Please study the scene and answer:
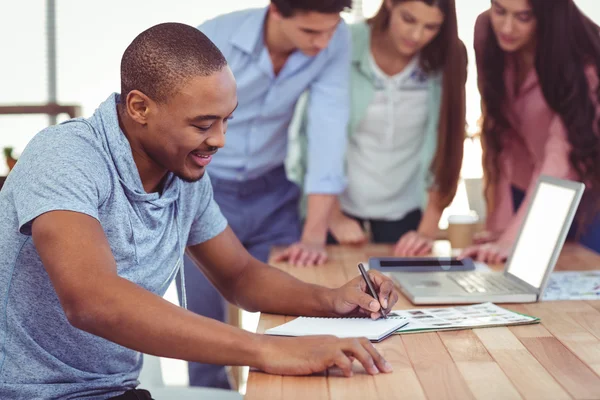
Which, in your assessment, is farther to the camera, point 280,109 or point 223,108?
point 280,109

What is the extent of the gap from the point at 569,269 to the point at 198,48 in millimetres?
1181

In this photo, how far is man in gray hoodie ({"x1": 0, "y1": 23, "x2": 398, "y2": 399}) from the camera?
1.22 meters

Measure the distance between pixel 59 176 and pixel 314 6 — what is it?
3.35 feet

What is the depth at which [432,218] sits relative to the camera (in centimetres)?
245

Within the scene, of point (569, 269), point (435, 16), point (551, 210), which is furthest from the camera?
point (435, 16)

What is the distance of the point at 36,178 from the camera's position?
4.28 ft

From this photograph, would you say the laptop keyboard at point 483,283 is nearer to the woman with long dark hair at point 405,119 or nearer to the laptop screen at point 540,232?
the laptop screen at point 540,232

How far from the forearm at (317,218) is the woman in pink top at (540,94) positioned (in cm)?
42

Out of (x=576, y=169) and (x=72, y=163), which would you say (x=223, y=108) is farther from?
(x=576, y=169)

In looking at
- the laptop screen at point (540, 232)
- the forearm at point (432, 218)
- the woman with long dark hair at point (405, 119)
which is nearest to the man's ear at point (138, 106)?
the laptop screen at point (540, 232)

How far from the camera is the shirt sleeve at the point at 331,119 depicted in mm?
2387

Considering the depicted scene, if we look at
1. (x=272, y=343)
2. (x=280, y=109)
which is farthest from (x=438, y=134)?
(x=272, y=343)

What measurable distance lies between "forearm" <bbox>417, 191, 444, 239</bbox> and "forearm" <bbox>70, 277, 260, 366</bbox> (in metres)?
1.30

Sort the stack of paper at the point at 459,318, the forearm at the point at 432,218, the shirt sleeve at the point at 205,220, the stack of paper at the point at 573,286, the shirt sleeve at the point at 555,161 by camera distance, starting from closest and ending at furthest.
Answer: the stack of paper at the point at 459,318 < the shirt sleeve at the point at 205,220 < the stack of paper at the point at 573,286 < the shirt sleeve at the point at 555,161 < the forearm at the point at 432,218
